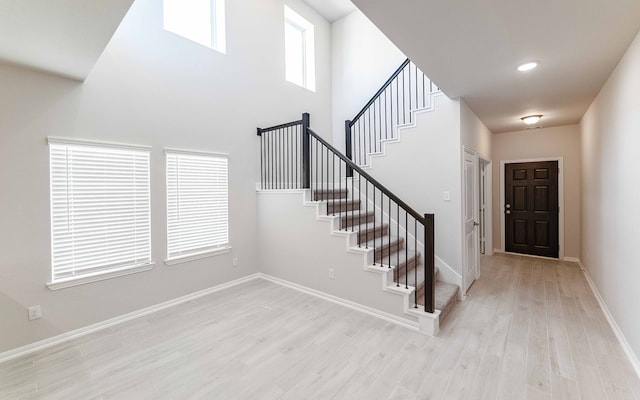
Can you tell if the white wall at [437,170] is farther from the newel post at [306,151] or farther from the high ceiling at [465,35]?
the newel post at [306,151]

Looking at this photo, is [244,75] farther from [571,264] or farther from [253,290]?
[571,264]

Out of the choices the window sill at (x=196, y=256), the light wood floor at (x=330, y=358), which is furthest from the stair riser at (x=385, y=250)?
the window sill at (x=196, y=256)

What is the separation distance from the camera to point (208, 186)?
387 cm

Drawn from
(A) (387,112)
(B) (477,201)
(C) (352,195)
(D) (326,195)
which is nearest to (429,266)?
(D) (326,195)

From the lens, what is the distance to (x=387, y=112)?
4730 mm

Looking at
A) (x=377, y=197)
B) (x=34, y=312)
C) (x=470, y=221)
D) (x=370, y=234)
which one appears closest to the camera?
(x=34, y=312)

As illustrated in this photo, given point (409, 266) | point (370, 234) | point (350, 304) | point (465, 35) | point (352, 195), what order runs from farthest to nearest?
point (352, 195)
point (370, 234)
point (409, 266)
point (350, 304)
point (465, 35)

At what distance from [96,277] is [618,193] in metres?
5.40

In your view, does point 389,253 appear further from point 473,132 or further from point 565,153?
point 565,153

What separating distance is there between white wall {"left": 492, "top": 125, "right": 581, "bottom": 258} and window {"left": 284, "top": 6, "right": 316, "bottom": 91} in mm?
4380

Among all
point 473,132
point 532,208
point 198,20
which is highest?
point 198,20

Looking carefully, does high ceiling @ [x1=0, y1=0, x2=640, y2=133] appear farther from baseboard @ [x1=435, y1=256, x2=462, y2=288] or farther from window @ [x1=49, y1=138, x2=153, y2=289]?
baseboard @ [x1=435, y1=256, x2=462, y2=288]

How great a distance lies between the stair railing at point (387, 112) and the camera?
14.3 ft

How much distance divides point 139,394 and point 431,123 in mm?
4121
